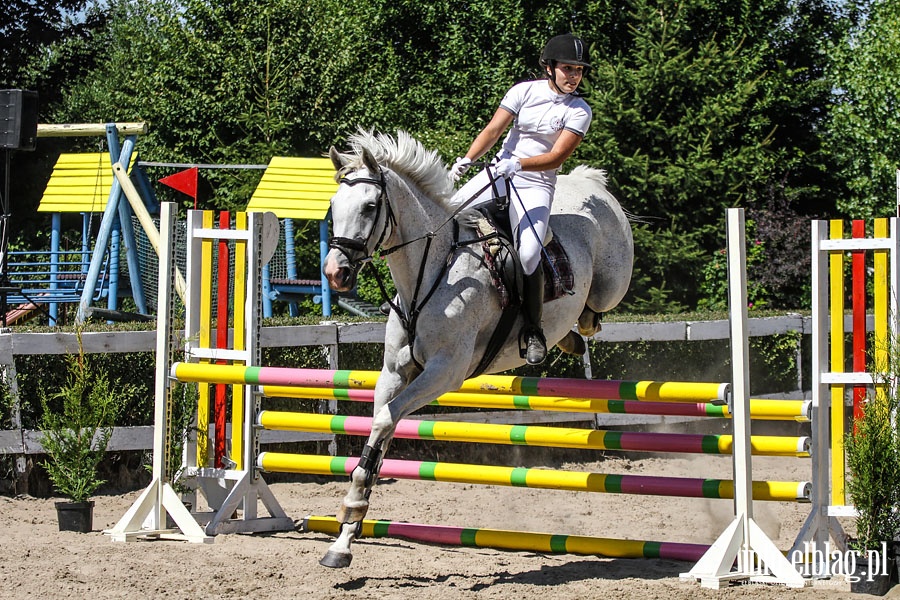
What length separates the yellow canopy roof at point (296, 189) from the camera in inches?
501

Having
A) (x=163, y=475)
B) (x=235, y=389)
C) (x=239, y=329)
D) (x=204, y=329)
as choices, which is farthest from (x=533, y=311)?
(x=163, y=475)

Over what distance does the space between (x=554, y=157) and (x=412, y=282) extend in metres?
0.90

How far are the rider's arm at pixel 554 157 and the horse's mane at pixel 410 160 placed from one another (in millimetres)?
383

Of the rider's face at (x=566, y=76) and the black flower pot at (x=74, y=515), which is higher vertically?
the rider's face at (x=566, y=76)

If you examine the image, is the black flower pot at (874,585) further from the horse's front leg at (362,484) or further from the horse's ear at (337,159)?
the horse's ear at (337,159)

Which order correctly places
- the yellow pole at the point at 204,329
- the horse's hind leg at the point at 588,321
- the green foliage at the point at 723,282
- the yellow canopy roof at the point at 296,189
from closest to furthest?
the horse's hind leg at the point at 588,321, the yellow pole at the point at 204,329, the yellow canopy roof at the point at 296,189, the green foliage at the point at 723,282

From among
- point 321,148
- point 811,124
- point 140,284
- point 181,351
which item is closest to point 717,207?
point 811,124

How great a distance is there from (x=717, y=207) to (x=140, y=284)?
30.7 feet

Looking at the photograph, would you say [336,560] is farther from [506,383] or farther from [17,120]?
[17,120]

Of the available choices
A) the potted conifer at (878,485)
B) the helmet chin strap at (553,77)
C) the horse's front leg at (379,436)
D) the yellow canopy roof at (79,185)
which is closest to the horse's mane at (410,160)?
the helmet chin strap at (553,77)

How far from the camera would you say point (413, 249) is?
502cm

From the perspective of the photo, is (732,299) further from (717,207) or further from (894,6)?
(894,6)

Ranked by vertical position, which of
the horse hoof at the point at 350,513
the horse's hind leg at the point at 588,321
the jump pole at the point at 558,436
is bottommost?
the horse hoof at the point at 350,513

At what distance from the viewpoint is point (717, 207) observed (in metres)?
17.5
